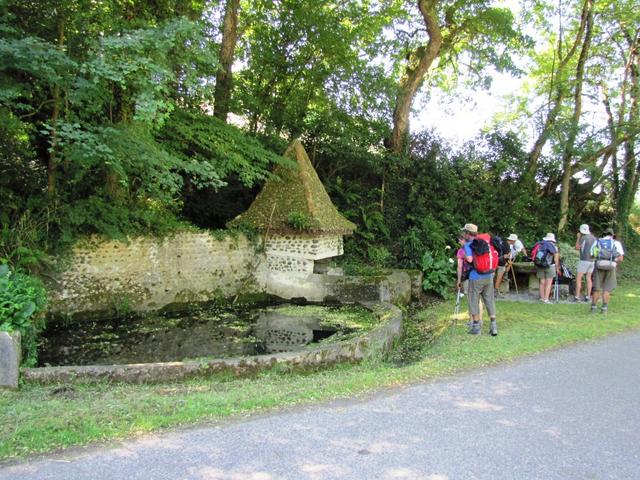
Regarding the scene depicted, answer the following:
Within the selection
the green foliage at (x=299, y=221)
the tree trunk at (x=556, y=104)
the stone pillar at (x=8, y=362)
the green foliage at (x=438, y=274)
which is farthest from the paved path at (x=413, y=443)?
the tree trunk at (x=556, y=104)

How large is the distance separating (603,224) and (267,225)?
15014mm

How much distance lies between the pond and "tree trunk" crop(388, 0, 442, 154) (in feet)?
27.1

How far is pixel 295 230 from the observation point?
37.9 feet

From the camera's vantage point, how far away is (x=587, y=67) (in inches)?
720

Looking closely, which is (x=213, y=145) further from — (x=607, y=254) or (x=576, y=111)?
(x=576, y=111)

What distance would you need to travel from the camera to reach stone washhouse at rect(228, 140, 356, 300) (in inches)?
456

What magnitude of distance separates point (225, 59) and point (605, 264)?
10.6 m

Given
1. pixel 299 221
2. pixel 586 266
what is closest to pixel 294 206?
pixel 299 221

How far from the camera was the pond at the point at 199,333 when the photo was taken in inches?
299

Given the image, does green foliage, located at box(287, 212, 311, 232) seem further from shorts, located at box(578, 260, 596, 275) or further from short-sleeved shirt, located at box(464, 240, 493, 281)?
shorts, located at box(578, 260, 596, 275)

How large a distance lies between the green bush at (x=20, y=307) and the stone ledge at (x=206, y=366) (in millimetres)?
746

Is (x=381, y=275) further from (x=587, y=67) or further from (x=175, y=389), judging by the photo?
(x=587, y=67)

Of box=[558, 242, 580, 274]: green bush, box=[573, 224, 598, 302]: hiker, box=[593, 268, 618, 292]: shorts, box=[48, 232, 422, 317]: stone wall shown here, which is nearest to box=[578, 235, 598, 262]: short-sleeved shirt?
box=[573, 224, 598, 302]: hiker

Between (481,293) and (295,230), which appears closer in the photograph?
(481,293)
